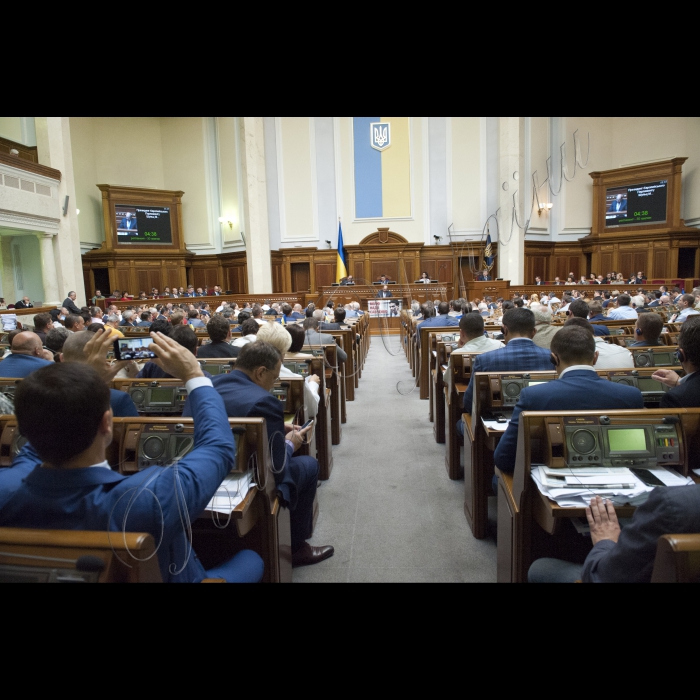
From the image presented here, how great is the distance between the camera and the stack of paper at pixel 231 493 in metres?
1.85

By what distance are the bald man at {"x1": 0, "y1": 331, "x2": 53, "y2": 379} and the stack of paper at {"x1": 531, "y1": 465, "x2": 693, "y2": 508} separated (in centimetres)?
316

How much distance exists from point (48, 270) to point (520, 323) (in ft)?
42.2

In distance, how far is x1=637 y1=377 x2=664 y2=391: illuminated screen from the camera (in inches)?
119

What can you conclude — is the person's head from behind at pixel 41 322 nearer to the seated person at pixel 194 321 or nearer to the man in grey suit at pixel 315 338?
the seated person at pixel 194 321

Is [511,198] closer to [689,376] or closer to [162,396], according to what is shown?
[689,376]

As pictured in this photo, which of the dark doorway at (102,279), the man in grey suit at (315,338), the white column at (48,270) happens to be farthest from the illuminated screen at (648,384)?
the dark doorway at (102,279)

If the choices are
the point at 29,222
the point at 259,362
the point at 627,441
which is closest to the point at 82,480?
the point at 259,362

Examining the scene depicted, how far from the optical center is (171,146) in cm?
1816

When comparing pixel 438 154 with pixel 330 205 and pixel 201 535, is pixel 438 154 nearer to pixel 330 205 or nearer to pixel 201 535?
pixel 330 205

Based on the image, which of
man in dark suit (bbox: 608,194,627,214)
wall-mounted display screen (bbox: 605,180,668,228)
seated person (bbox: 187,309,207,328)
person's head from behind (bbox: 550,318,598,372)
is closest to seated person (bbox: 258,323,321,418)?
person's head from behind (bbox: 550,318,598,372)

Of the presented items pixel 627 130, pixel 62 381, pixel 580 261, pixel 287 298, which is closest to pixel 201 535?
pixel 62 381

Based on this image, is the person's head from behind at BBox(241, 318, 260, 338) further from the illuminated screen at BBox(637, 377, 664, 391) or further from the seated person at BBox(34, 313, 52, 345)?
the illuminated screen at BBox(637, 377, 664, 391)

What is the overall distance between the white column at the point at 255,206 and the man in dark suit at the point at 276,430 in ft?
45.1
